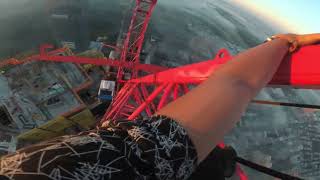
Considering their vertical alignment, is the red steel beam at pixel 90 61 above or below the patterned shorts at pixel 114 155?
below

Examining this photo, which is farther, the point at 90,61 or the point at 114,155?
the point at 90,61

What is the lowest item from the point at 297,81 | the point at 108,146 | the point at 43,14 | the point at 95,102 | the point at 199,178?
the point at 95,102

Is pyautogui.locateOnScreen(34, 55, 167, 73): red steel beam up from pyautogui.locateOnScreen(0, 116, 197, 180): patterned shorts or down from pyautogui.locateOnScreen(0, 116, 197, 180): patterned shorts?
down

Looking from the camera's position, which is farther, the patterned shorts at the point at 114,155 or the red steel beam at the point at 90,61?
the red steel beam at the point at 90,61

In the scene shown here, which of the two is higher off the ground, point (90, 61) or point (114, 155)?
point (114, 155)

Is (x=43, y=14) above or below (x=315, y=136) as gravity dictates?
above

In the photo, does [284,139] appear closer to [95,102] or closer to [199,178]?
[95,102]

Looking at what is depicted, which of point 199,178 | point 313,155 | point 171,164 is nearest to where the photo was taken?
point 171,164

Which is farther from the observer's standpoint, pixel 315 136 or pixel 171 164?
pixel 315 136

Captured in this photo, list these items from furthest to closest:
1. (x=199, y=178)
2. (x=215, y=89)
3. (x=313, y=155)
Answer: (x=313, y=155), (x=199, y=178), (x=215, y=89)

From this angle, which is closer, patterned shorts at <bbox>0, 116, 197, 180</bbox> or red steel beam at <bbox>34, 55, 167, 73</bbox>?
patterned shorts at <bbox>0, 116, 197, 180</bbox>

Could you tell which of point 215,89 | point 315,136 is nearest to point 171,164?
point 215,89
